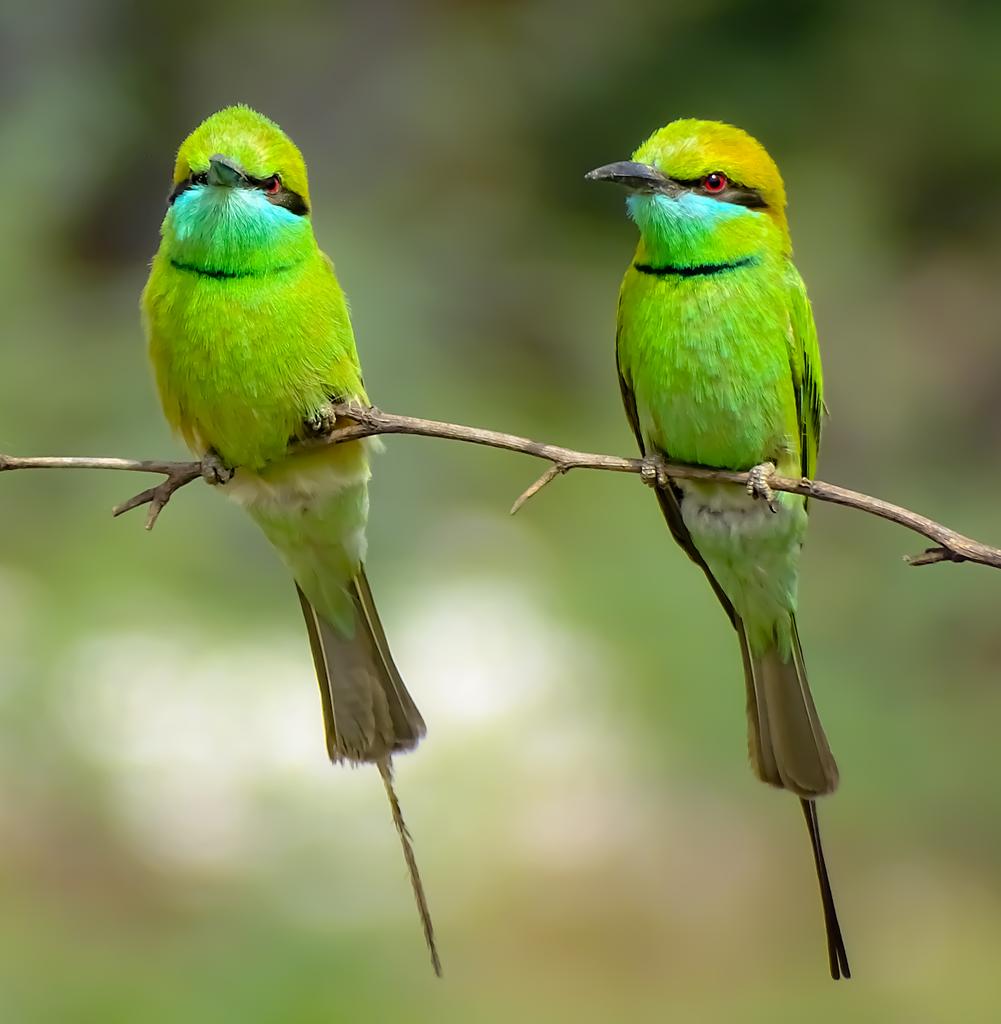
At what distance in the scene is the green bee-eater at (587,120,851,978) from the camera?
180 cm

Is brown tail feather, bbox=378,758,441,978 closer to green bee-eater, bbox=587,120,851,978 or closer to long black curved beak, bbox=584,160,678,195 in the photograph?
green bee-eater, bbox=587,120,851,978

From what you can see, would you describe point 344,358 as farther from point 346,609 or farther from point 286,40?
point 286,40

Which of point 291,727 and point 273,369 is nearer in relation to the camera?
point 273,369

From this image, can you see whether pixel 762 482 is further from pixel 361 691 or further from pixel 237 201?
pixel 237 201

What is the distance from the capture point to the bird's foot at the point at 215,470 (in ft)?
6.07

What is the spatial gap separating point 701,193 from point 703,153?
5cm

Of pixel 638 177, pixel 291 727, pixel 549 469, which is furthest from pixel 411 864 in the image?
pixel 291 727

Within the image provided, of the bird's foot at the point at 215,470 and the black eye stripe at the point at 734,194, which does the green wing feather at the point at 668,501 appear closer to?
the black eye stripe at the point at 734,194

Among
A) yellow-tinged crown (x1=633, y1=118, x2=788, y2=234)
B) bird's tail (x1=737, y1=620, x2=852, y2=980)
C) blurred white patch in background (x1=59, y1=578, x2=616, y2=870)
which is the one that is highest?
yellow-tinged crown (x1=633, y1=118, x2=788, y2=234)

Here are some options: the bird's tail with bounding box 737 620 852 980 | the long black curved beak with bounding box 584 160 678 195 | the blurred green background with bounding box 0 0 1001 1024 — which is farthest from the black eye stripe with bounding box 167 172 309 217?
the blurred green background with bounding box 0 0 1001 1024

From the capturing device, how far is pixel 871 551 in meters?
4.76

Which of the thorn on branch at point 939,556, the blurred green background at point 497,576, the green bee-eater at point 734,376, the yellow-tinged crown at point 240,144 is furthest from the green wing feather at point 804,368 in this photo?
the blurred green background at point 497,576

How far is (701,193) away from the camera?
1800 millimetres

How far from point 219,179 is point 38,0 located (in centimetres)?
433
